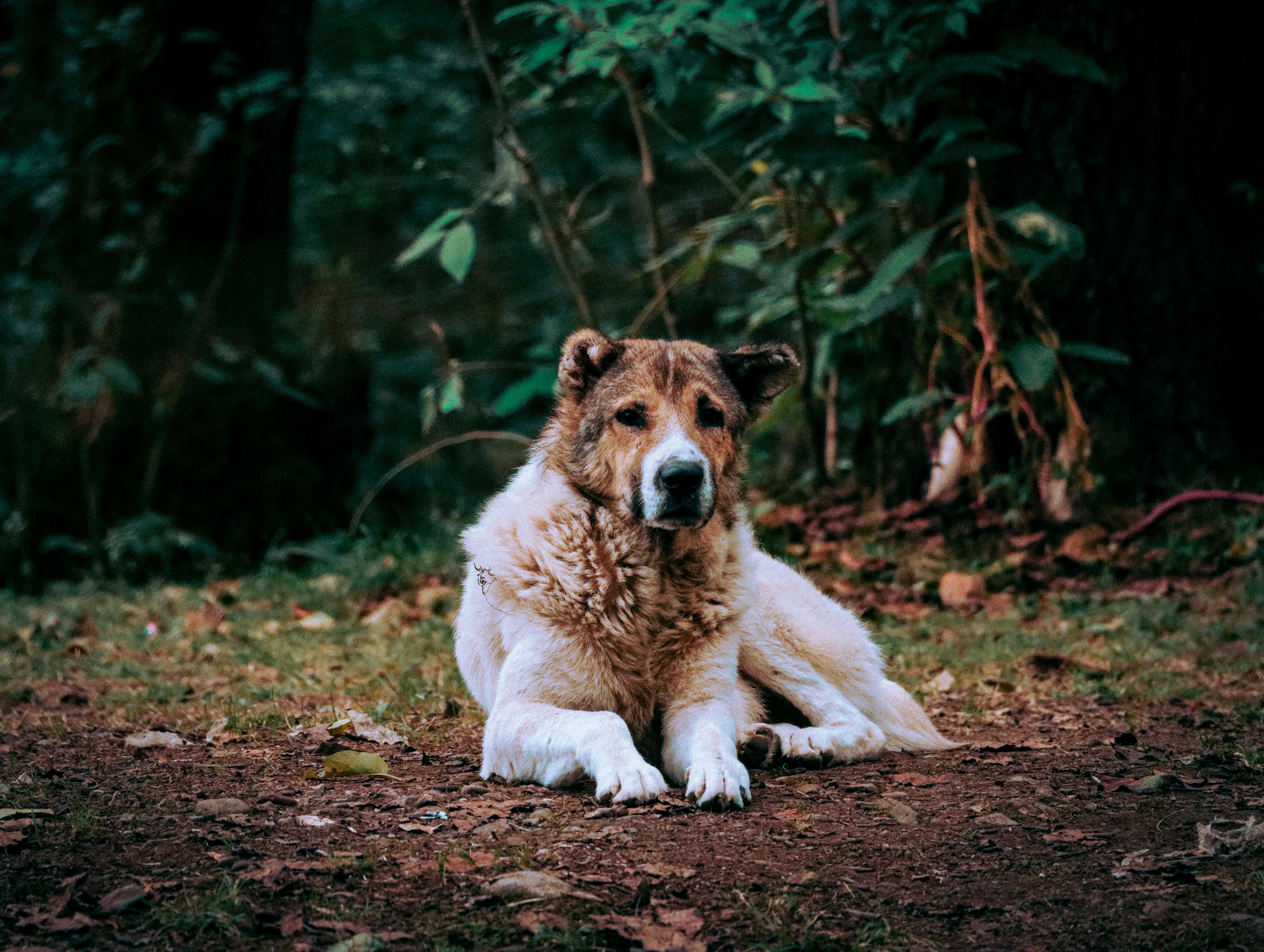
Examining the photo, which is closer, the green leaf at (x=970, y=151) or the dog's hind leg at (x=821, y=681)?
the dog's hind leg at (x=821, y=681)

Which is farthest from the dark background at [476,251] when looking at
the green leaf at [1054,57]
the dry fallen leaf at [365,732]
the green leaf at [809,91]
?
the dry fallen leaf at [365,732]

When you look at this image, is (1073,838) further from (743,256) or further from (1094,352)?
(743,256)

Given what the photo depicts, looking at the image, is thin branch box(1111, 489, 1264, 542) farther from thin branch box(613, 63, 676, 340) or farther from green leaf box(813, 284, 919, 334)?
thin branch box(613, 63, 676, 340)

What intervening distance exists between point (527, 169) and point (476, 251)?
555 centimetres

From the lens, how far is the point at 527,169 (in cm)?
700

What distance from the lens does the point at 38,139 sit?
31.0 feet

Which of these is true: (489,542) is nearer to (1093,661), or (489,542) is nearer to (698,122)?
(1093,661)

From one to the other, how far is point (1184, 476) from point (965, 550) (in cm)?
132

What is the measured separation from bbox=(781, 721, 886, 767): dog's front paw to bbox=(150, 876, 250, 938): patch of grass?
1914mm

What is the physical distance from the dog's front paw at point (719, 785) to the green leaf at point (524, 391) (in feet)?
11.7

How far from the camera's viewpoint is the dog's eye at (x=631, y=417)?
389cm

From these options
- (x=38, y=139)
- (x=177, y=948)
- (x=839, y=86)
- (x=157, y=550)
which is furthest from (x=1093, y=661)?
(x=38, y=139)

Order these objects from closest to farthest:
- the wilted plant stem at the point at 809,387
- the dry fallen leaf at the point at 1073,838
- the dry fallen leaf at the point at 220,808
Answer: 1. the dry fallen leaf at the point at 1073,838
2. the dry fallen leaf at the point at 220,808
3. the wilted plant stem at the point at 809,387

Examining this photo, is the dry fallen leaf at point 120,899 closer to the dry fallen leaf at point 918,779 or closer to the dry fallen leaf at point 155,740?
the dry fallen leaf at point 155,740
